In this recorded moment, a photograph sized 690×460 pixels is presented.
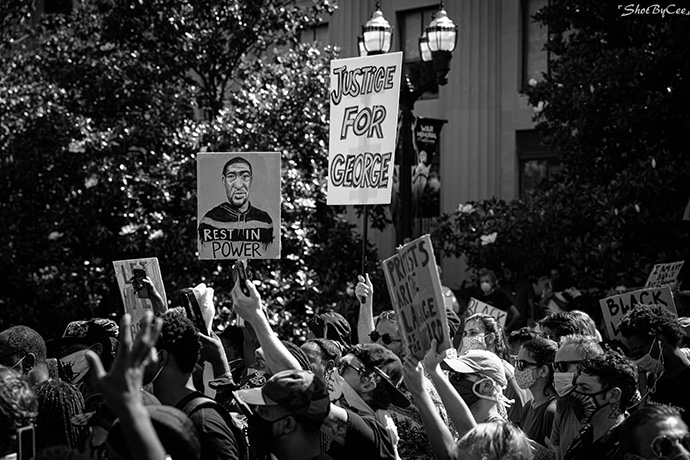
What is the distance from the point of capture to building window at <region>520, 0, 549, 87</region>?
1962cm

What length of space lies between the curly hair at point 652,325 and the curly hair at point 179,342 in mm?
2905

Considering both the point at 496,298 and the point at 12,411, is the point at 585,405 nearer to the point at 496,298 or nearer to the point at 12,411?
the point at 12,411

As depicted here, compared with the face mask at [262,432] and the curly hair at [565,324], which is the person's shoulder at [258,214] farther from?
the face mask at [262,432]

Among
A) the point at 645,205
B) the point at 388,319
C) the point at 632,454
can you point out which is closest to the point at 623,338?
the point at 388,319

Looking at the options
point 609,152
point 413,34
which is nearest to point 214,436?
point 609,152

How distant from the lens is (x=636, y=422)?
396 cm

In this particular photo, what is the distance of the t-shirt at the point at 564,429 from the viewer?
18.3 ft

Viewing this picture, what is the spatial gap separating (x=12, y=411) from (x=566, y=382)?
3357mm

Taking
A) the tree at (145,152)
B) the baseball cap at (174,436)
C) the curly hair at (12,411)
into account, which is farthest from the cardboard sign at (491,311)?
the curly hair at (12,411)

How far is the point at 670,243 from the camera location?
12203mm

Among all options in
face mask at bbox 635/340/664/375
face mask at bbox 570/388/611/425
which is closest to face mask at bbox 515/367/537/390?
face mask at bbox 635/340/664/375

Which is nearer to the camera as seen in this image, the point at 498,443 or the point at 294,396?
the point at 498,443

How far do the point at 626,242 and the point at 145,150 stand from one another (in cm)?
665

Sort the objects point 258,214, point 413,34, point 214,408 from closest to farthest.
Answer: point 214,408 → point 258,214 → point 413,34
